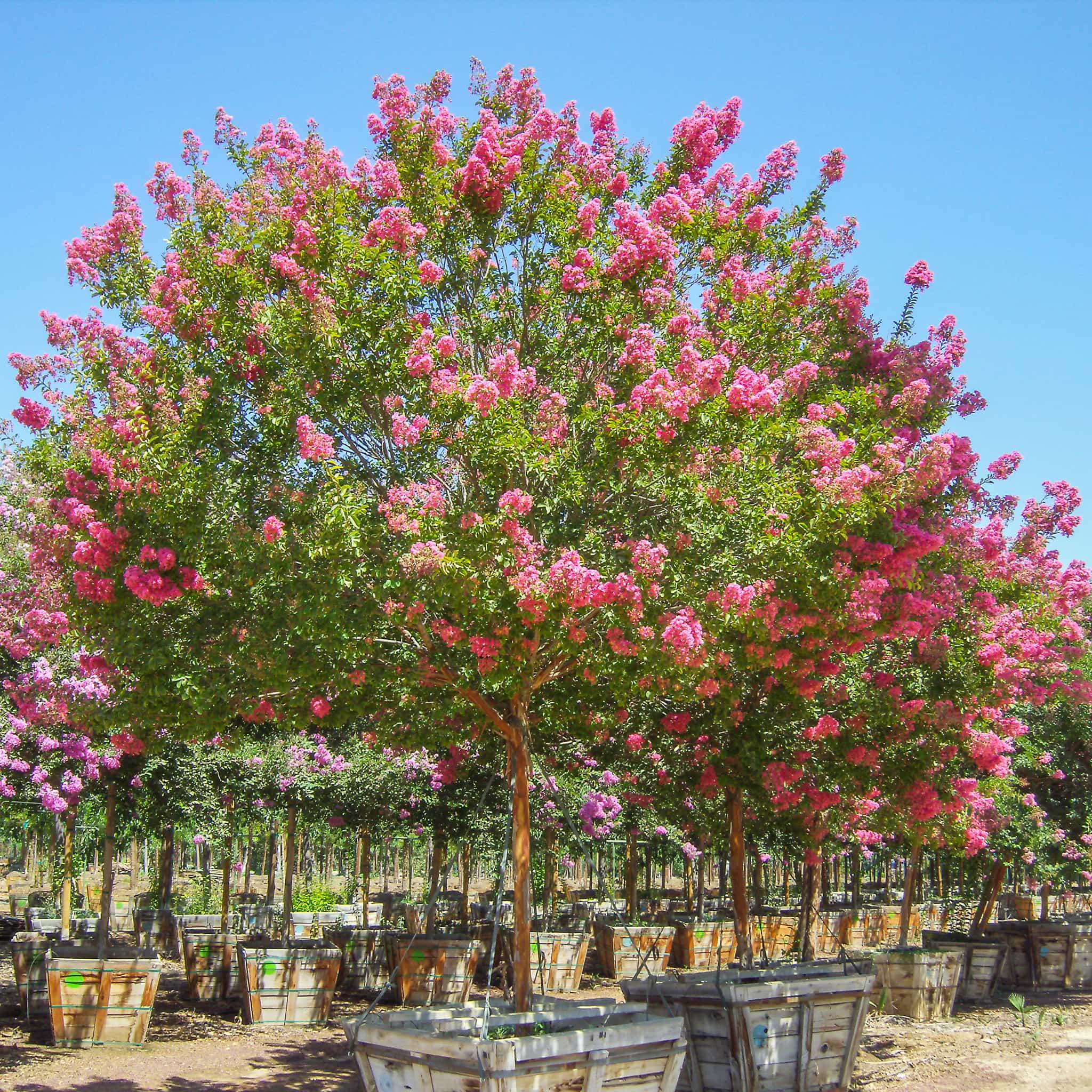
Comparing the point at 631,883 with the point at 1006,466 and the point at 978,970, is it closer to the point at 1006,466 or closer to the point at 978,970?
the point at 978,970

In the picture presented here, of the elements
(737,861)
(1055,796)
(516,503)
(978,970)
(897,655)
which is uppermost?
(516,503)

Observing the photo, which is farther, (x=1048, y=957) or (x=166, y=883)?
(x=166, y=883)

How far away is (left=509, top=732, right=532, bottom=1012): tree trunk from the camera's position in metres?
7.99

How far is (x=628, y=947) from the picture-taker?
18.8m

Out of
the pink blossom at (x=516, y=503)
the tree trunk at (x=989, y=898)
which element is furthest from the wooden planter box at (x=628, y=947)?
the pink blossom at (x=516, y=503)

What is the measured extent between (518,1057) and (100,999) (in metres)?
7.60

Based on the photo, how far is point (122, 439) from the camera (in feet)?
23.9

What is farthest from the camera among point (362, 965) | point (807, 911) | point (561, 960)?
point (561, 960)

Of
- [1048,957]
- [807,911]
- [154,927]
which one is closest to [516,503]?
[807,911]

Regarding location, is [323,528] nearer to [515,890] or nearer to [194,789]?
[515,890]

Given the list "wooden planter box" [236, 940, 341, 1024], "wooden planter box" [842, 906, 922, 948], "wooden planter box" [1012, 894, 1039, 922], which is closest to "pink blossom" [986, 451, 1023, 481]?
"wooden planter box" [236, 940, 341, 1024]

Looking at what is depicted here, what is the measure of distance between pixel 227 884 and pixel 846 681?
15053mm

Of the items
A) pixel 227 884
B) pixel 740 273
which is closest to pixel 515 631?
pixel 740 273

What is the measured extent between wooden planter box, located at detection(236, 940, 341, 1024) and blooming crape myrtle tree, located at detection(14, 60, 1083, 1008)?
18.6ft
